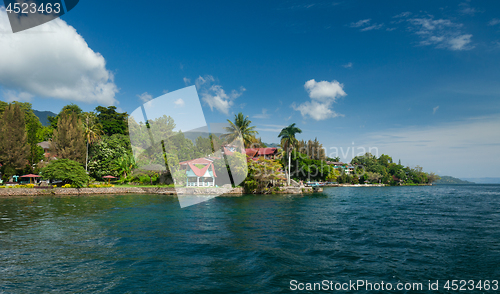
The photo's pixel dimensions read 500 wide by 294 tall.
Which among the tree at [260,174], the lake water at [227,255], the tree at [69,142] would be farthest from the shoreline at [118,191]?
the lake water at [227,255]

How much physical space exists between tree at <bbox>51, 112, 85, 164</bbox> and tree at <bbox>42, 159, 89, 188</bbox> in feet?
21.4

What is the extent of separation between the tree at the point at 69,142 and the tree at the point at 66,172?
653cm

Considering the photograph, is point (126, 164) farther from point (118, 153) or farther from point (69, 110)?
point (69, 110)

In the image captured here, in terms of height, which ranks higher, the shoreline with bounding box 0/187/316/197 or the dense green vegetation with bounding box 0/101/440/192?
the dense green vegetation with bounding box 0/101/440/192

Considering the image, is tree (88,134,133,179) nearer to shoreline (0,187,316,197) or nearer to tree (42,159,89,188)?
tree (42,159,89,188)

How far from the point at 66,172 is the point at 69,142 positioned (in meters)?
9.75

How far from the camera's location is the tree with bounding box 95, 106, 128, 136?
70500mm

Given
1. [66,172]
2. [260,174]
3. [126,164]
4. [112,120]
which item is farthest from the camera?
[112,120]

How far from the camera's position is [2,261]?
10281mm

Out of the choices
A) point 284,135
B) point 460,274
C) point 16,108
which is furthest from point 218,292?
point 16,108

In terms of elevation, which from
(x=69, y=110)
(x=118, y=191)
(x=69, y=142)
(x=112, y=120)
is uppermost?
(x=69, y=110)

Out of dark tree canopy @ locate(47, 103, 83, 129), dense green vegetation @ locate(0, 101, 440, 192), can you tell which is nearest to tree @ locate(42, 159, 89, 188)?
dense green vegetation @ locate(0, 101, 440, 192)

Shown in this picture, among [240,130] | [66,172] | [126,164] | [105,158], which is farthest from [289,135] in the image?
[66,172]

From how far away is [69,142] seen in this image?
48812 mm
